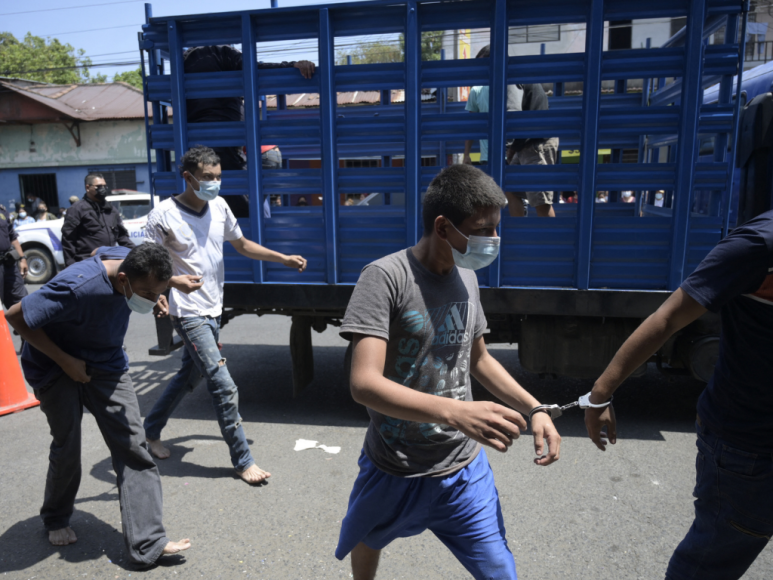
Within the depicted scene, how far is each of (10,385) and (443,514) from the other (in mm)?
4806

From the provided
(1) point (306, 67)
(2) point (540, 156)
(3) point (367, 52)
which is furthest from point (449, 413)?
(3) point (367, 52)

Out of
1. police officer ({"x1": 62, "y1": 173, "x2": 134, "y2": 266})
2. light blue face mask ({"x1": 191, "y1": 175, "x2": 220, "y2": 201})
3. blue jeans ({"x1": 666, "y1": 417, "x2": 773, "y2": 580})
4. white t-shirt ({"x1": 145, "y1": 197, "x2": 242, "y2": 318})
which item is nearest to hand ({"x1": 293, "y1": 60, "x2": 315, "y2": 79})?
light blue face mask ({"x1": 191, "y1": 175, "x2": 220, "y2": 201})

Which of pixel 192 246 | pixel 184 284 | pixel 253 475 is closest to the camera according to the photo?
pixel 184 284

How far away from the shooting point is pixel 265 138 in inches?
183

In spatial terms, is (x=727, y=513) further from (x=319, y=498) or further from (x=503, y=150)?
(x=503, y=150)

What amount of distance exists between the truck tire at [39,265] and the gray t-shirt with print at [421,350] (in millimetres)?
13093

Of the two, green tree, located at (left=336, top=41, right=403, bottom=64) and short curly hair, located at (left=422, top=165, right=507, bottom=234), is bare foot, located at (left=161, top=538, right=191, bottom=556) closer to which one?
short curly hair, located at (left=422, top=165, right=507, bottom=234)

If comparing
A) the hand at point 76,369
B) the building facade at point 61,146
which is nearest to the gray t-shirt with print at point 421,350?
the hand at point 76,369

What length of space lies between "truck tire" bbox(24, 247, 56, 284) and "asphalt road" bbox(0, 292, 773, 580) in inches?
352

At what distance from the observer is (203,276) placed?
13.4ft

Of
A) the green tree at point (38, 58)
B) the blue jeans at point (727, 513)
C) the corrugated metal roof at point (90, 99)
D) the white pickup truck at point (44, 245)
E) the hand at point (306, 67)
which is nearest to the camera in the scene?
the blue jeans at point (727, 513)

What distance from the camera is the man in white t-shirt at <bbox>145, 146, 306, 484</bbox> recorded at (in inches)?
156

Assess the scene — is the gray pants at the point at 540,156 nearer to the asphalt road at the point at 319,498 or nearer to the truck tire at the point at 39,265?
the asphalt road at the point at 319,498

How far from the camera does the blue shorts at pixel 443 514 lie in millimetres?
2086
